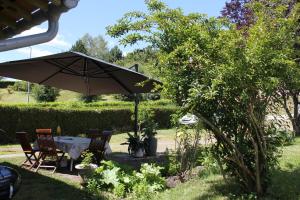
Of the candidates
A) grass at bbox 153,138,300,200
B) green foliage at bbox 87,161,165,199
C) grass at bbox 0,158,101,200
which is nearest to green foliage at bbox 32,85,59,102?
grass at bbox 0,158,101,200

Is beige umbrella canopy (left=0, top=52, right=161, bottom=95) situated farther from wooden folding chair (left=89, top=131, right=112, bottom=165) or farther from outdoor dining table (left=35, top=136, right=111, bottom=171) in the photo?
outdoor dining table (left=35, top=136, right=111, bottom=171)

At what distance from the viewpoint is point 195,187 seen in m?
7.44

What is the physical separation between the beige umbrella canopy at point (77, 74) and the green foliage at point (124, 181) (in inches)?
107

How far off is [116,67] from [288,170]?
5.40m

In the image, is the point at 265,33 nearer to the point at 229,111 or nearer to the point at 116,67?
the point at 229,111

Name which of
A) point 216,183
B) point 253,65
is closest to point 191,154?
point 216,183

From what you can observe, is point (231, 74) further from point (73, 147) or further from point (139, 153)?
point (139, 153)

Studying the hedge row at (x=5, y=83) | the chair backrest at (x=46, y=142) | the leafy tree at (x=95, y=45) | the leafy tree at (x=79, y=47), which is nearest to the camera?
the chair backrest at (x=46, y=142)

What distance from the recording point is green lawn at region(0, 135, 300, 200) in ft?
21.7

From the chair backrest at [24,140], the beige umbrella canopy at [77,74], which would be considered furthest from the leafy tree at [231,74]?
the chair backrest at [24,140]

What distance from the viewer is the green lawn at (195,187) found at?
661cm

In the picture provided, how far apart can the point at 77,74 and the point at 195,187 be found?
21.9 feet

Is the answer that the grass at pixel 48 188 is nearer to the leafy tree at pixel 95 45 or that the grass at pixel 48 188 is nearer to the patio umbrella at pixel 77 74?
the patio umbrella at pixel 77 74

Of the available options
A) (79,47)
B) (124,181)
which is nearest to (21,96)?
(79,47)
